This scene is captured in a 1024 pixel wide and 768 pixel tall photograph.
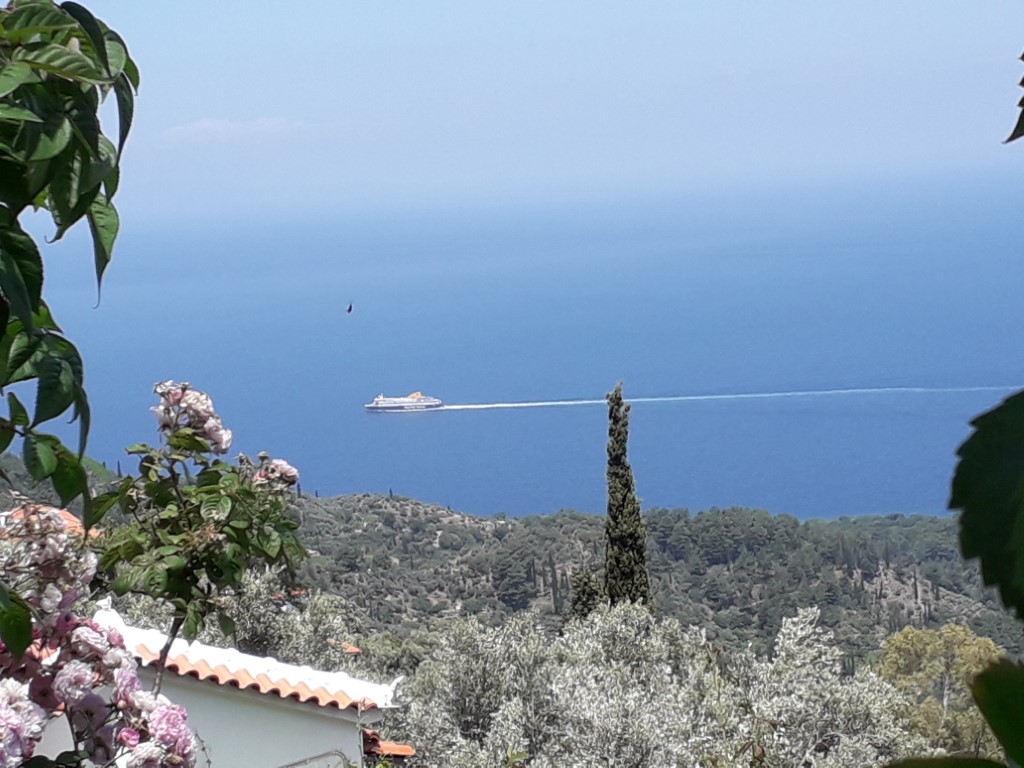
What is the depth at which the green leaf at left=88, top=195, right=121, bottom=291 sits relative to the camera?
973mm

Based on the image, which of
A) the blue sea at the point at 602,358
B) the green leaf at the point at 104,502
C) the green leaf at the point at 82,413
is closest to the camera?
the green leaf at the point at 82,413

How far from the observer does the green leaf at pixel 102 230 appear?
973mm

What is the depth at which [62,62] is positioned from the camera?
85 centimetres

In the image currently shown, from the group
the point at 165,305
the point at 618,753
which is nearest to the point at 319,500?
the point at 618,753

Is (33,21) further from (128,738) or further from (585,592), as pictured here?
(585,592)

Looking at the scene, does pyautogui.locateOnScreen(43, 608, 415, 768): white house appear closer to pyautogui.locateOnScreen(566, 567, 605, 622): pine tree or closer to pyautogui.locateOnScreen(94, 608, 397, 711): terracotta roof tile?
pyautogui.locateOnScreen(94, 608, 397, 711): terracotta roof tile

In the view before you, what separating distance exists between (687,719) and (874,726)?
129 centimetres

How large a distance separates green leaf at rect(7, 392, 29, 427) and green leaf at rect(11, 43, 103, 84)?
1.84 feet

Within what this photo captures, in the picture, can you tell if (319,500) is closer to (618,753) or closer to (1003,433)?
(618,753)

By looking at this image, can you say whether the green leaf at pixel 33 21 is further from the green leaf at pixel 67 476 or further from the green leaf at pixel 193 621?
the green leaf at pixel 193 621

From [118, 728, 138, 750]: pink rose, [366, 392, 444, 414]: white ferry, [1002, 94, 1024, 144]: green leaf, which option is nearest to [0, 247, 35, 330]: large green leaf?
[1002, 94, 1024, 144]: green leaf

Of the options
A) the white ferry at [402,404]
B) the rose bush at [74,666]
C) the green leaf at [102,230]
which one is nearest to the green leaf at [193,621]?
the rose bush at [74,666]

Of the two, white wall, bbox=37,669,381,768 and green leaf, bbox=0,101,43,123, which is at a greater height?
green leaf, bbox=0,101,43,123

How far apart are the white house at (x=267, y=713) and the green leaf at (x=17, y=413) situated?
4.60 meters
